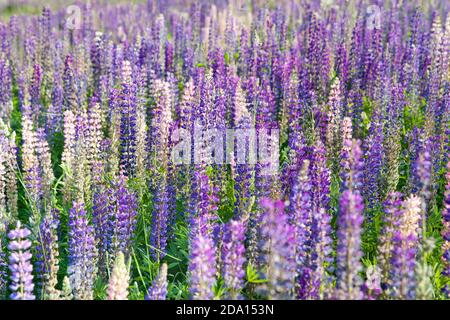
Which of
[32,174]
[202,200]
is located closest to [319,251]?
[202,200]

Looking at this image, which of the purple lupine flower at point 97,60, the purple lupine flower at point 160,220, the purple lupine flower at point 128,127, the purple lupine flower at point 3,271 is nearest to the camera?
the purple lupine flower at point 3,271

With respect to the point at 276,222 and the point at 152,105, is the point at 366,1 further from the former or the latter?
the point at 276,222

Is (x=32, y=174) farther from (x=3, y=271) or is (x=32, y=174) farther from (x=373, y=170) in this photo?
(x=373, y=170)

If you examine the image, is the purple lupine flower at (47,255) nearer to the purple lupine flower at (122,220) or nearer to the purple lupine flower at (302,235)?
the purple lupine flower at (122,220)

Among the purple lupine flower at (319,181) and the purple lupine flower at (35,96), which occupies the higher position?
the purple lupine flower at (35,96)

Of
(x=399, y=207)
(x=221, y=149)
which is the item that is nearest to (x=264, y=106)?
(x=221, y=149)

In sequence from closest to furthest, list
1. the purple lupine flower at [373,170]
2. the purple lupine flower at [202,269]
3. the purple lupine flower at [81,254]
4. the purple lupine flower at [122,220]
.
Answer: the purple lupine flower at [202,269] → the purple lupine flower at [81,254] → the purple lupine flower at [122,220] → the purple lupine flower at [373,170]

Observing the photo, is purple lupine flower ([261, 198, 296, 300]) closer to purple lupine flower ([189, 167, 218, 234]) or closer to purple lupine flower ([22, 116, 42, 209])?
purple lupine flower ([189, 167, 218, 234])

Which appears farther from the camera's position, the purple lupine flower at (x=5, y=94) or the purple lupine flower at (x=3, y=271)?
the purple lupine flower at (x=5, y=94)

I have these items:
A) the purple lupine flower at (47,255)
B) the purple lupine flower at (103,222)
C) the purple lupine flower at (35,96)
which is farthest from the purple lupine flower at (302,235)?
the purple lupine flower at (35,96)

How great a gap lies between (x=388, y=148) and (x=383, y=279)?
5.93 feet

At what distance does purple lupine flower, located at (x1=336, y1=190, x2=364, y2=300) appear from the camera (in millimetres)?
3582

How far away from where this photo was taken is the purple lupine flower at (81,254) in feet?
14.5

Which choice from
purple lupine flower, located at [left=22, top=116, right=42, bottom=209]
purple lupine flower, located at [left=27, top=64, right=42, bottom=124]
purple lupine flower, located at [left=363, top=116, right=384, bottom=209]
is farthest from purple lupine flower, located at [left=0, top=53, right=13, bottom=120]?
purple lupine flower, located at [left=363, top=116, right=384, bottom=209]
